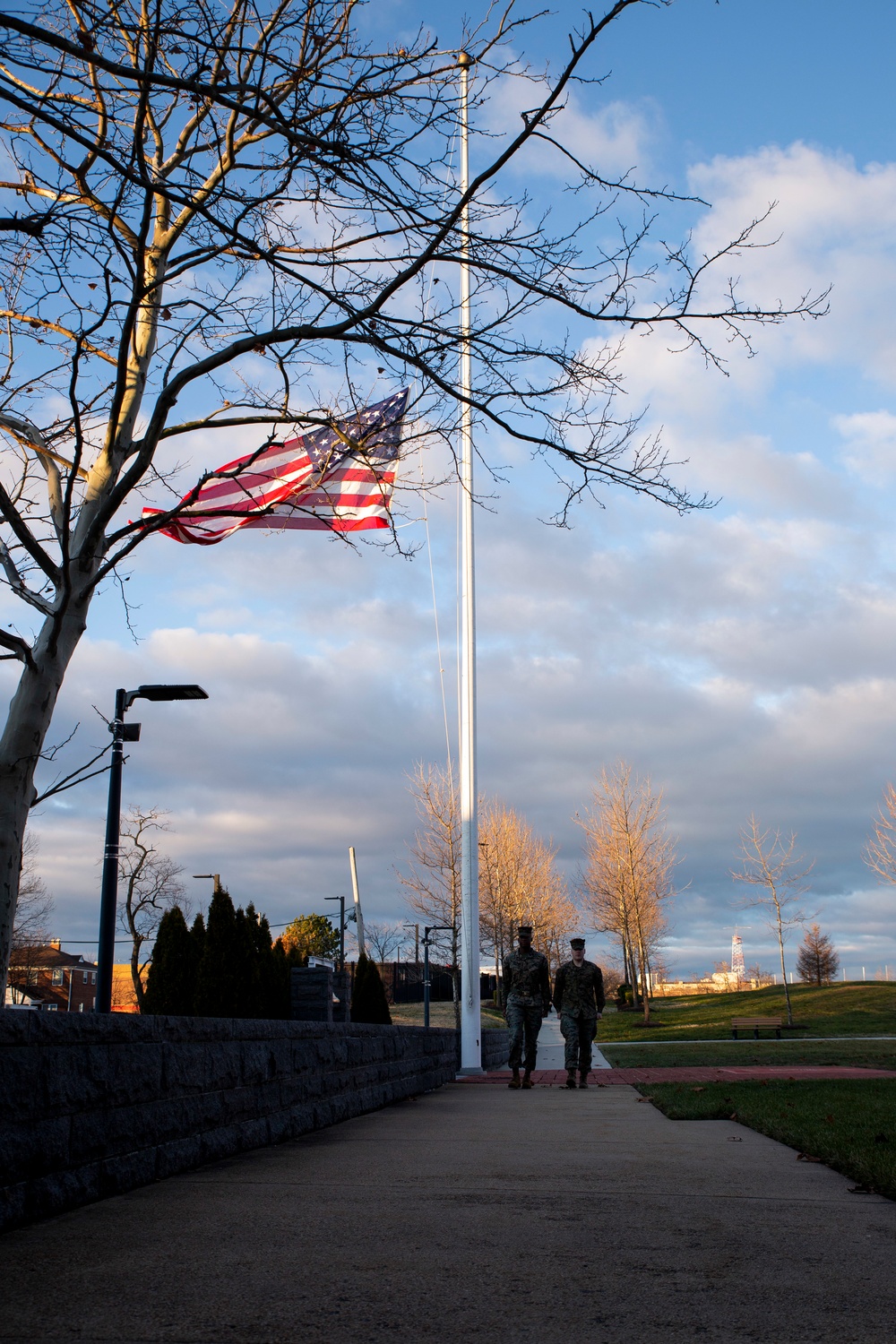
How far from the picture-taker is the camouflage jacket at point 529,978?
42.1 ft

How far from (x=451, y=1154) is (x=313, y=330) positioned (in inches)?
188

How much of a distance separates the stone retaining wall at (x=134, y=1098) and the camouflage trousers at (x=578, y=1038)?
16.6 ft

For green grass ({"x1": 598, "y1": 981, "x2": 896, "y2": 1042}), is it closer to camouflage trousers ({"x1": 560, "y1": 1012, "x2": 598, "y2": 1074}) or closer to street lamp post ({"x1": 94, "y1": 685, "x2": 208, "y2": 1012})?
camouflage trousers ({"x1": 560, "y1": 1012, "x2": 598, "y2": 1074})

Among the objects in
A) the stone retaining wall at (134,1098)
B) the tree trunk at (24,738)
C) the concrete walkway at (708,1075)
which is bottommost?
the concrete walkway at (708,1075)

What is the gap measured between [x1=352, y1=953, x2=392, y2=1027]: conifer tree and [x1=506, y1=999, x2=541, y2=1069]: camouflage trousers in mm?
8814

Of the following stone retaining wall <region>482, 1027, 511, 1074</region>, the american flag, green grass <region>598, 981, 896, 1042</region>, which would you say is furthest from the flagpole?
green grass <region>598, 981, 896, 1042</region>

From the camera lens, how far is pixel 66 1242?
3785 mm

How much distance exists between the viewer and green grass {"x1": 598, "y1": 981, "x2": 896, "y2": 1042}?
3020 cm

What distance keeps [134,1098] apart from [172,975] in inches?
594

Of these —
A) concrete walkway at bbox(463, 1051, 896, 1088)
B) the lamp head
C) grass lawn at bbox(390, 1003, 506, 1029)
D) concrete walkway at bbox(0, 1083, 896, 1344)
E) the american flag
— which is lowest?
grass lawn at bbox(390, 1003, 506, 1029)

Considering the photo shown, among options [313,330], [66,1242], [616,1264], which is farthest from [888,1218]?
[313,330]

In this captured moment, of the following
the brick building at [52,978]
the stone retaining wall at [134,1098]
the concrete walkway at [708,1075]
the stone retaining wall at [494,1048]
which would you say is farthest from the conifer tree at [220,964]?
the brick building at [52,978]

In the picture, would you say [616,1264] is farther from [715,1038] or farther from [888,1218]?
[715,1038]

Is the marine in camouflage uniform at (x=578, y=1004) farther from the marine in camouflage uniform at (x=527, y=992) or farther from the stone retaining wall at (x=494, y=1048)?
the stone retaining wall at (x=494, y=1048)
